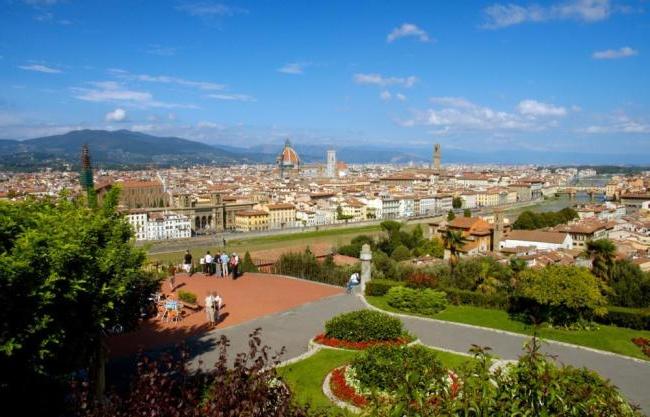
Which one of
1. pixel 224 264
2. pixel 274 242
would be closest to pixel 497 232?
pixel 274 242

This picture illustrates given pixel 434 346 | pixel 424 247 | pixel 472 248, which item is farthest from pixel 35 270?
pixel 472 248

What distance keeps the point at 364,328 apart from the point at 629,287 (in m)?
10.1

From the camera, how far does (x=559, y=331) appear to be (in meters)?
12.1

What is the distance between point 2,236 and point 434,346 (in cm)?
804

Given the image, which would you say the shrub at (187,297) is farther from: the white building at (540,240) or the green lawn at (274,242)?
the green lawn at (274,242)

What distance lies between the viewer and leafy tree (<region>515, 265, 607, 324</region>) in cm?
1180

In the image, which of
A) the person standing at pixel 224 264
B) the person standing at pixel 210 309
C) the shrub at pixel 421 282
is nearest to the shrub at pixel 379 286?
the shrub at pixel 421 282

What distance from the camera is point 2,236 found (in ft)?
21.4

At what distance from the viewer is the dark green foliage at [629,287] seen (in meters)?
15.8

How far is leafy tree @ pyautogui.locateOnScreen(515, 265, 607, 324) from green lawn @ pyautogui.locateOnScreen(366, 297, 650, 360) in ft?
1.41

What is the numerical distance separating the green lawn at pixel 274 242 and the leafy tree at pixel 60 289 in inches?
1963

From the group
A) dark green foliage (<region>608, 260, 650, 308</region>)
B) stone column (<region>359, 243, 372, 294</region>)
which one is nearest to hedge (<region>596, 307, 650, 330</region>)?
dark green foliage (<region>608, 260, 650, 308</region>)

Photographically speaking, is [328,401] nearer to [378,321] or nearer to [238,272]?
[378,321]

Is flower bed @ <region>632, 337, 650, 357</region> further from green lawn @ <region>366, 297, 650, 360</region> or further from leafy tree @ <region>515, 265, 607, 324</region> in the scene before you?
leafy tree @ <region>515, 265, 607, 324</region>
